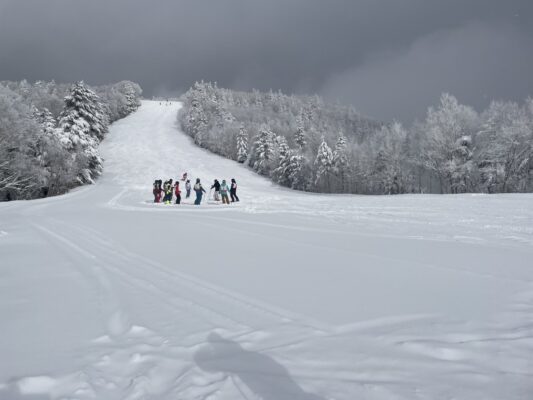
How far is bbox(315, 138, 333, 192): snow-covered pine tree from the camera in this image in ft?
165

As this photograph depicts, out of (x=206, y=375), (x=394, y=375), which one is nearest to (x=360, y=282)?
(x=394, y=375)

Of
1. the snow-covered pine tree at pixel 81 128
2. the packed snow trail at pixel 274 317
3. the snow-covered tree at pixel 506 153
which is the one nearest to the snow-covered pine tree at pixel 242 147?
the snow-covered pine tree at pixel 81 128

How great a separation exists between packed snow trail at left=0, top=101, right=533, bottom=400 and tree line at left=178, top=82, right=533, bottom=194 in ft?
116

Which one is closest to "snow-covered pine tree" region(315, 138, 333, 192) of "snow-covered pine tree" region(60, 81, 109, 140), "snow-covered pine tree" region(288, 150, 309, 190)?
"snow-covered pine tree" region(288, 150, 309, 190)

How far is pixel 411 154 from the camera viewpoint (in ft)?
160

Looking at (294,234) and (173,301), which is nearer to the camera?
(173,301)

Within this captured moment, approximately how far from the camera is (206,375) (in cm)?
287

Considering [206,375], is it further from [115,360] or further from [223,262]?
[223,262]

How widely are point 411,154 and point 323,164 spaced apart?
38.9 ft

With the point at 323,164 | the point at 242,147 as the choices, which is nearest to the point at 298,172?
the point at 323,164

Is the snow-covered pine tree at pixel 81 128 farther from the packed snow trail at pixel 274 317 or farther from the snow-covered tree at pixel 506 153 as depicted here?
the snow-covered tree at pixel 506 153

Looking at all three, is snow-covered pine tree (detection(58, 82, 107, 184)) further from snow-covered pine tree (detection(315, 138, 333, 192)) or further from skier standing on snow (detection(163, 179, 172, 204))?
snow-covered pine tree (detection(315, 138, 333, 192))

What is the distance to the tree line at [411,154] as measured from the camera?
127 ft

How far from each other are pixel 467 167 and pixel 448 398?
41.7 meters
